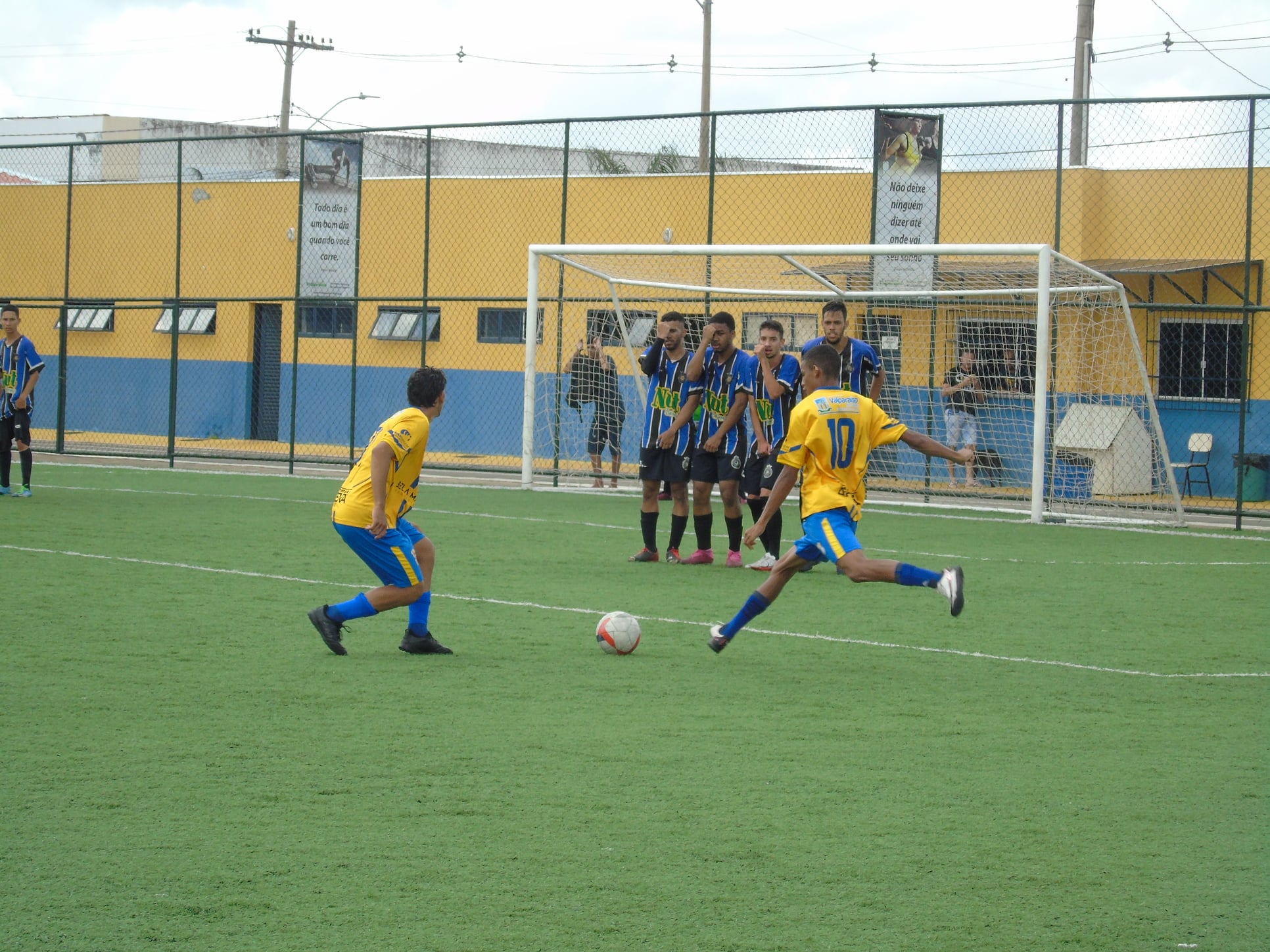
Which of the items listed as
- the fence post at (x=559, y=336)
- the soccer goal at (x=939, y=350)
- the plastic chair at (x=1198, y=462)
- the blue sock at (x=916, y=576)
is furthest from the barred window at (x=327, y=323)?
the blue sock at (x=916, y=576)

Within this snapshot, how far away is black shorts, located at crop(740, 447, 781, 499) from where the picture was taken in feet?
36.2

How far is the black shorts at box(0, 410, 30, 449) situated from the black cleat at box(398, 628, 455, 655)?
8915mm

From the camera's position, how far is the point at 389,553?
7172 millimetres

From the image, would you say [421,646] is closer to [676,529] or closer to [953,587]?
[953,587]

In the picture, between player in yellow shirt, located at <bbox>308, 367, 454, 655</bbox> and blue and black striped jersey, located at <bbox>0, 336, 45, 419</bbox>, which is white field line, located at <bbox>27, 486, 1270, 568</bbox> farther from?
player in yellow shirt, located at <bbox>308, 367, 454, 655</bbox>

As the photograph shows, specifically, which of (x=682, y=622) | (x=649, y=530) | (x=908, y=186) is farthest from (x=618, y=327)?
(x=682, y=622)

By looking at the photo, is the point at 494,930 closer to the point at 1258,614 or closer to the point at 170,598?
the point at 170,598

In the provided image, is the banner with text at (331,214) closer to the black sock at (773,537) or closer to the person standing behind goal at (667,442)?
the person standing behind goal at (667,442)

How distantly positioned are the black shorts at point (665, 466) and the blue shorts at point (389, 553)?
13.7 ft

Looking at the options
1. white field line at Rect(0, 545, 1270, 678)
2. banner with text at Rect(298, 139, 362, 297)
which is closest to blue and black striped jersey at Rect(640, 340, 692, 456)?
white field line at Rect(0, 545, 1270, 678)

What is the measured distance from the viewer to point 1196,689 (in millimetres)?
6816

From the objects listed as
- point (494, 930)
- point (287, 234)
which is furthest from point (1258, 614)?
point (287, 234)

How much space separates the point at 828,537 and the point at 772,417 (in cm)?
435

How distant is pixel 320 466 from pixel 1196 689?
17.9 m
